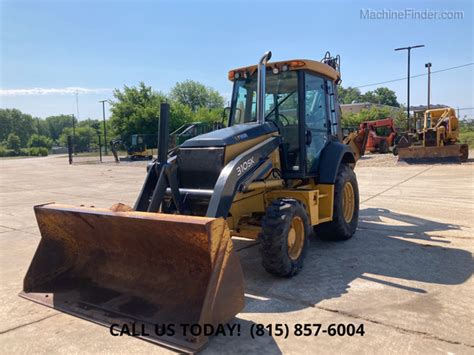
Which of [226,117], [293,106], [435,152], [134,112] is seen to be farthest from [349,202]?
[134,112]

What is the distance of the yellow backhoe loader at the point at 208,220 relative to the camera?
328cm

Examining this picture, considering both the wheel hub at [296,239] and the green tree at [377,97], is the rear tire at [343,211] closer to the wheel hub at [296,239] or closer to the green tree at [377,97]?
the wheel hub at [296,239]

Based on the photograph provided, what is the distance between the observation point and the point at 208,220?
3104mm

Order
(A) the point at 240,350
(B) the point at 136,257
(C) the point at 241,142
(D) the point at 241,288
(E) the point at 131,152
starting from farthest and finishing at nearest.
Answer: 1. (E) the point at 131,152
2. (C) the point at 241,142
3. (B) the point at 136,257
4. (D) the point at 241,288
5. (A) the point at 240,350

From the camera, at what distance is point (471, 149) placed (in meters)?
25.8

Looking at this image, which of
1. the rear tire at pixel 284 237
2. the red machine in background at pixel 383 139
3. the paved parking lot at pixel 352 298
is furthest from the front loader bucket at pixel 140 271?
the red machine in background at pixel 383 139

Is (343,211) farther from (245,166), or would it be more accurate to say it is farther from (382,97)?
(382,97)

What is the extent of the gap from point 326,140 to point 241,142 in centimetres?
195

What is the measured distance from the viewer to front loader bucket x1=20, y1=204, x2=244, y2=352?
3.15 metres

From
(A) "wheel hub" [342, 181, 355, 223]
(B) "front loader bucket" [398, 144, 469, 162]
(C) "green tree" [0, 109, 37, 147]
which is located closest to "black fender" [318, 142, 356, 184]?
(A) "wheel hub" [342, 181, 355, 223]

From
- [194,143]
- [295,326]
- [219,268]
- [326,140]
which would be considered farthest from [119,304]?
[326,140]

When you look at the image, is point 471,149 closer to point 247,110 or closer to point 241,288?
point 247,110

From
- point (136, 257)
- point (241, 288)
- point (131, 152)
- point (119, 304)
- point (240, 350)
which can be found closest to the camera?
point (240, 350)

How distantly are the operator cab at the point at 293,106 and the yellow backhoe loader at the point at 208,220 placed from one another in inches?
0.6
